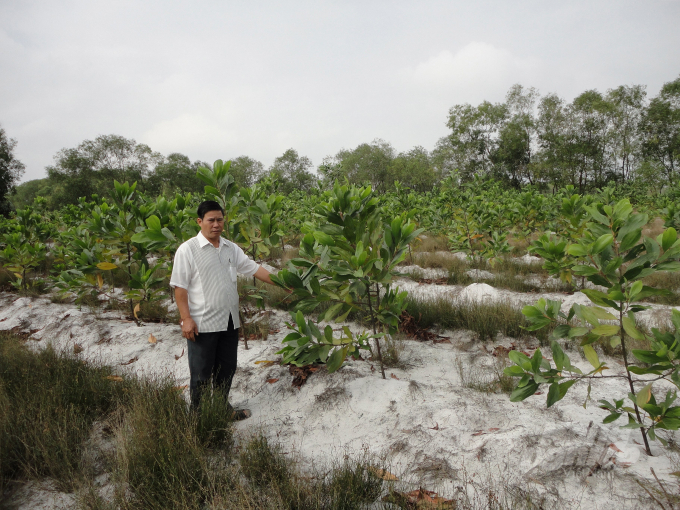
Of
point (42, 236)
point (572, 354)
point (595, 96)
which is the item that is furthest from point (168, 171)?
point (572, 354)

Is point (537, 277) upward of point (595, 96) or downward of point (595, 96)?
downward

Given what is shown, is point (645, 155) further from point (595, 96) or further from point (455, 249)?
point (455, 249)

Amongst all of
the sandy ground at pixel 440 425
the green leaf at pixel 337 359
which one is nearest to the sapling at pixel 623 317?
the sandy ground at pixel 440 425

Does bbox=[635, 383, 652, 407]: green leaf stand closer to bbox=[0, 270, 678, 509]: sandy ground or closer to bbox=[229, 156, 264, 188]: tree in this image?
bbox=[0, 270, 678, 509]: sandy ground

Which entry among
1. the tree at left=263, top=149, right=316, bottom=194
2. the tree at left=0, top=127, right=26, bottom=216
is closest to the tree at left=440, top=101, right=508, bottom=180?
the tree at left=263, top=149, right=316, bottom=194

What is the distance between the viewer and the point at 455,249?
815 cm

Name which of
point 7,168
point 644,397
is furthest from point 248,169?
point 644,397

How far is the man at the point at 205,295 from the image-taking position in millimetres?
2799

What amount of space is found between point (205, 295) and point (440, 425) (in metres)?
2.12

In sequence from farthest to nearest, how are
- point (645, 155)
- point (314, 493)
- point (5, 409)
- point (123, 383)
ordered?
point (645, 155) < point (123, 383) < point (5, 409) < point (314, 493)

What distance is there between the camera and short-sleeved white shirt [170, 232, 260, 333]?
2.81 meters

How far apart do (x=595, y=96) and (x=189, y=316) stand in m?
44.2

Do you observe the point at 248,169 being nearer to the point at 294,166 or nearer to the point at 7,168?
the point at 294,166

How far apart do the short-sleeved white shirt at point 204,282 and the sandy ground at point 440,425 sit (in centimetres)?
91
